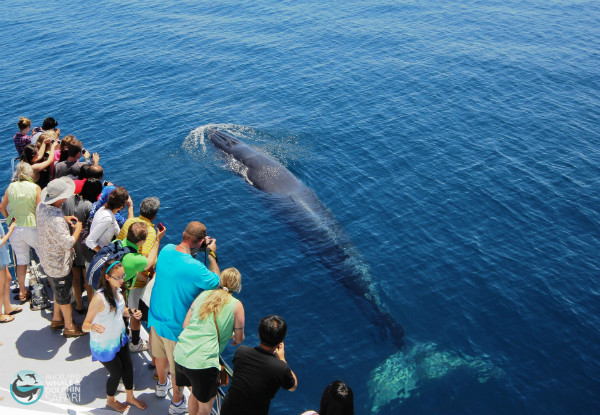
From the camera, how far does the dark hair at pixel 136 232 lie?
8781mm

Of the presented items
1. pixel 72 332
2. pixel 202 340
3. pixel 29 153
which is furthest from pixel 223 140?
pixel 202 340

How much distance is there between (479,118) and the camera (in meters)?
29.9

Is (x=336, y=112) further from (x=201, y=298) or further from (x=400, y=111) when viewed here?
(x=201, y=298)

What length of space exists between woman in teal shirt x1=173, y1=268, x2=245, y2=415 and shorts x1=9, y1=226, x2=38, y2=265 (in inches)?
193

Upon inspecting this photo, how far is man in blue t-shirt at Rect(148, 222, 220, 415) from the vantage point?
8.08 meters

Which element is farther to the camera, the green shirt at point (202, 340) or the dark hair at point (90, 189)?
the dark hair at point (90, 189)

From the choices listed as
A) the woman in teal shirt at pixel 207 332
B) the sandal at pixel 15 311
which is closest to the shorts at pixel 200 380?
the woman in teal shirt at pixel 207 332

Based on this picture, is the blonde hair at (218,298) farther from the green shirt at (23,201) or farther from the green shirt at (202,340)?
the green shirt at (23,201)

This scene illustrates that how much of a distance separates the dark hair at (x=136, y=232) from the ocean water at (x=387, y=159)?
6.75 metres

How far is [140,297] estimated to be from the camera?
33.2 ft

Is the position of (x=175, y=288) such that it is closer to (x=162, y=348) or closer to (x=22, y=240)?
(x=162, y=348)

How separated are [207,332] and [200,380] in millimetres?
818

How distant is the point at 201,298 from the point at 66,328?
4362 millimetres

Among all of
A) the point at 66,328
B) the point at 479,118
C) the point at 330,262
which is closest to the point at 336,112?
the point at 479,118
